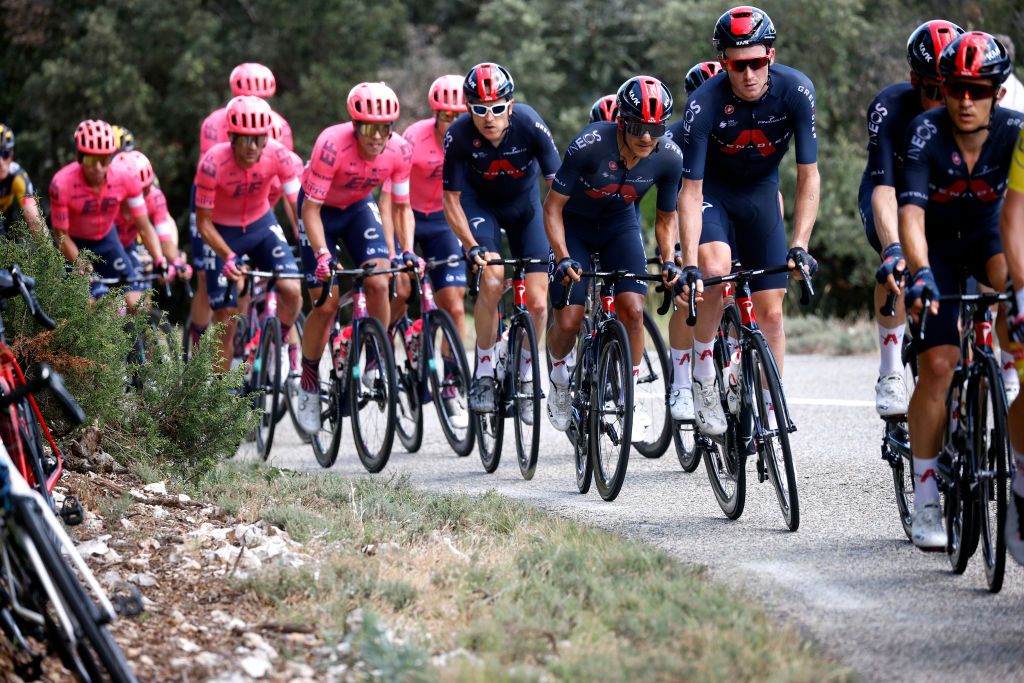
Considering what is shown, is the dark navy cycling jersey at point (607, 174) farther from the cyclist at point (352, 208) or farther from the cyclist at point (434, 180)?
the cyclist at point (434, 180)

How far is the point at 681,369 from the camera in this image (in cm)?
803

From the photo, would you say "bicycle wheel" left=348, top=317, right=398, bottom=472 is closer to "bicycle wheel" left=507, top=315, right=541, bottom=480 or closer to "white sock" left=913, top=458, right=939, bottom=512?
"bicycle wheel" left=507, top=315, right=541, bottom=480

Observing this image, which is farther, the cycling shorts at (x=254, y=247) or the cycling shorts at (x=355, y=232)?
the cycling shorts at (x=254, y=247)

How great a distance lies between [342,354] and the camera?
33.0 feet

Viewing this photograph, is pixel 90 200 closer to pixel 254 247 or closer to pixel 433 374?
pixel 254 247

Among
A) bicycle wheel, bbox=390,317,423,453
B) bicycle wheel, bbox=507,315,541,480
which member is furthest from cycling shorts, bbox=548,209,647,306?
bicycle wheel, bbox=390,317,423,453

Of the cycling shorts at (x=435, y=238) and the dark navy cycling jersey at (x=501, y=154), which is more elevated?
the dark navy cycling jersey at (x=501, y=154)

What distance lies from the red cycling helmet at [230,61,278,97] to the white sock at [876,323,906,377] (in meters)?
8.63

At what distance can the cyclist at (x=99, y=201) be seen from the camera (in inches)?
464

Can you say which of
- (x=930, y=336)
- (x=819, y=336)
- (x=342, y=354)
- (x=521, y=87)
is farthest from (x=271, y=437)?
(x=521, y=87)

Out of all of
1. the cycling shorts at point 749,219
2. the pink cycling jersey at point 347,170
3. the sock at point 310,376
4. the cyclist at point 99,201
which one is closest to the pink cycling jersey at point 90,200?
the cyclist at point 99,201

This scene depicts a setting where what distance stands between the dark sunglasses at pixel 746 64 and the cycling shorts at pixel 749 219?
0.73m

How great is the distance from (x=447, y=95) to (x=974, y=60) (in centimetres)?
584

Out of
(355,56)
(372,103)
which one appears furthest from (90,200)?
(355,56)
